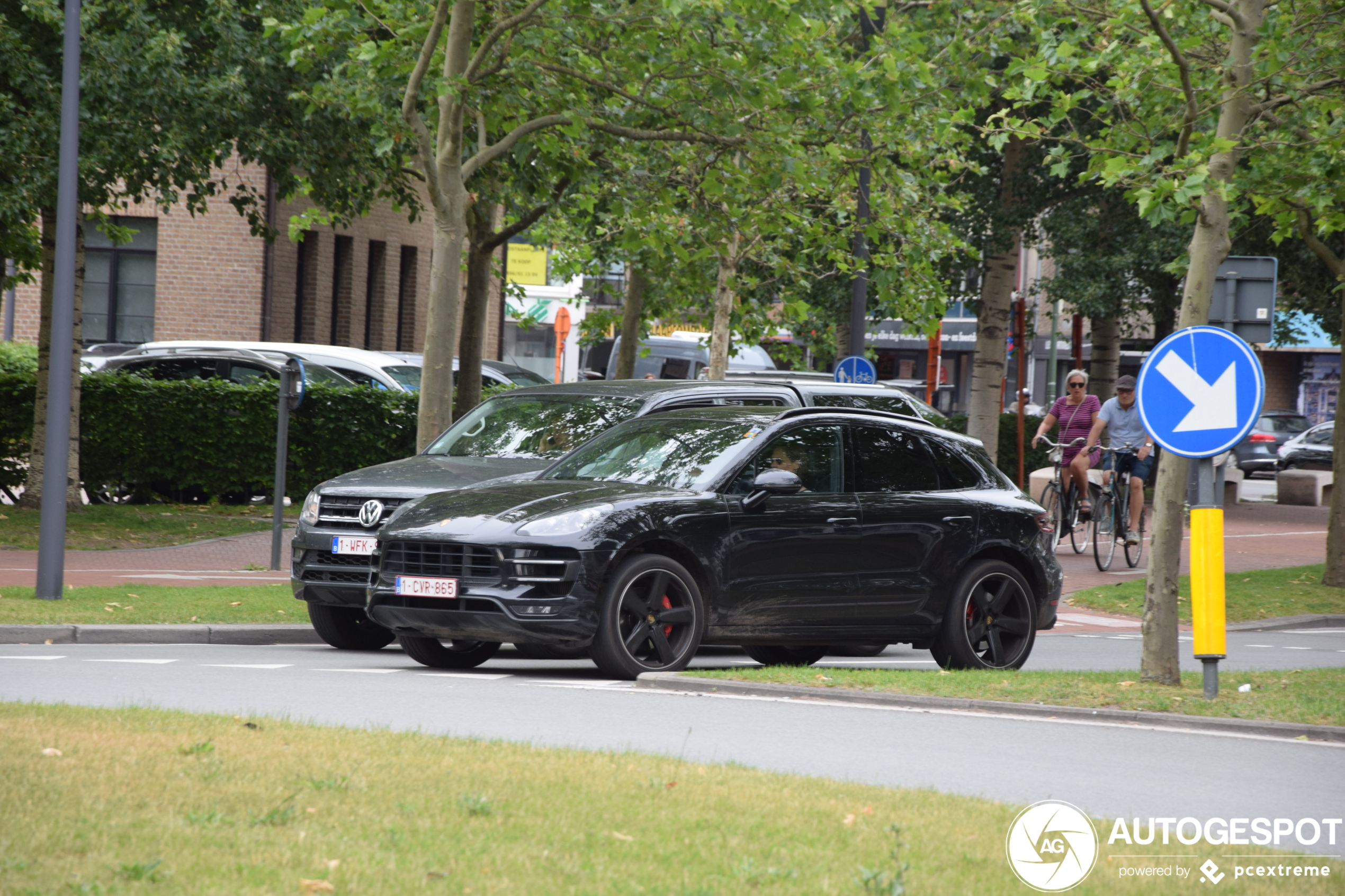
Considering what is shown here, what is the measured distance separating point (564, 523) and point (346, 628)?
9.72ft

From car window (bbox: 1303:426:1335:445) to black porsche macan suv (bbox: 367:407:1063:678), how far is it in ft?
119

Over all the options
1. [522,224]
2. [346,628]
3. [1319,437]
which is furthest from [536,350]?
[346,628]

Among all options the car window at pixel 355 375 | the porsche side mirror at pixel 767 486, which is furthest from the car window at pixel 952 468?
the car window at pixel 355 375

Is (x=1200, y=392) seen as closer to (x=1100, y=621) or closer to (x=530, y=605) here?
(x=530, y=605)

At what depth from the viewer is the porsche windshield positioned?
401 inches

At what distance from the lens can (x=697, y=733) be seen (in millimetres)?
7633

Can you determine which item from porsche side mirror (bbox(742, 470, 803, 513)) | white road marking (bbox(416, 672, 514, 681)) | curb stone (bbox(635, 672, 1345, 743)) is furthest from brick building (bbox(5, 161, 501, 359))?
curb stone (bbox(635, 672, 1345, 743))

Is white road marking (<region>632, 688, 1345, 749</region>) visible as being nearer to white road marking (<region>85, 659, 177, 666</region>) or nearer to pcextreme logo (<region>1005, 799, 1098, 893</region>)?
pcextreme logo (<region>1005, 799, 1098, 893</region>)

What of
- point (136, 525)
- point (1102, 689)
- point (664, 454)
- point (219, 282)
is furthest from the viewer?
point (219, 282)

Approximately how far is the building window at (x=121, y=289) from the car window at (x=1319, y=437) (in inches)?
1162

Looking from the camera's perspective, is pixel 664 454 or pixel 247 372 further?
pixel 247 372

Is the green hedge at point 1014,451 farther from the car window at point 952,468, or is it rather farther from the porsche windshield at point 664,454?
the porsche windshield at point 664,454

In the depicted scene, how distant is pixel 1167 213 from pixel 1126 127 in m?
1.49

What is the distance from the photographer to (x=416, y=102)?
579 inches
